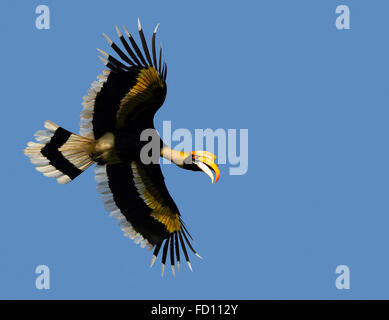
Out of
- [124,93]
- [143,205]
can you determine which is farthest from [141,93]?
[143,205]

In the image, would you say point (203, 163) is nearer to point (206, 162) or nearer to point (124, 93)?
point (206, 162)

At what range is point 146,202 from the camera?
561 inches

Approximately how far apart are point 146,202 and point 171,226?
1.74 feet

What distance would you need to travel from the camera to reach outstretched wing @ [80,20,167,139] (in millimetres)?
13094

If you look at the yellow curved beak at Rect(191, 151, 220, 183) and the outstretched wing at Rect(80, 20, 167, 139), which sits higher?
the outstretched wing at Rect(80, 20, 167, 139)

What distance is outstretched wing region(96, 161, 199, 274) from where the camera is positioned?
14.0m

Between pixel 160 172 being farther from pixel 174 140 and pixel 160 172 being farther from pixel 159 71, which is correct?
pixel 159 71

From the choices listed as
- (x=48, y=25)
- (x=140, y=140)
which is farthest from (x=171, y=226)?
(x=48, y=25)

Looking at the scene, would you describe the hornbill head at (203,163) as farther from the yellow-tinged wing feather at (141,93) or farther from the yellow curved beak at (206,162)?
the yellow-tinged wing feather at (141,93)

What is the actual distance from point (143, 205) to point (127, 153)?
2.98ft

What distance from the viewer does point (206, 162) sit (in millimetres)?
13703

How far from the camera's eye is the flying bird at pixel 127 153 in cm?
1320

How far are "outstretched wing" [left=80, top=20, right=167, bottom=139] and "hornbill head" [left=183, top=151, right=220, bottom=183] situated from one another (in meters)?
0.82

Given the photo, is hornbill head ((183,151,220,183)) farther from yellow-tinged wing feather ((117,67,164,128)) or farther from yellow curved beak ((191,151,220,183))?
yellow-tinged wing feather ((117,67,164,128))
